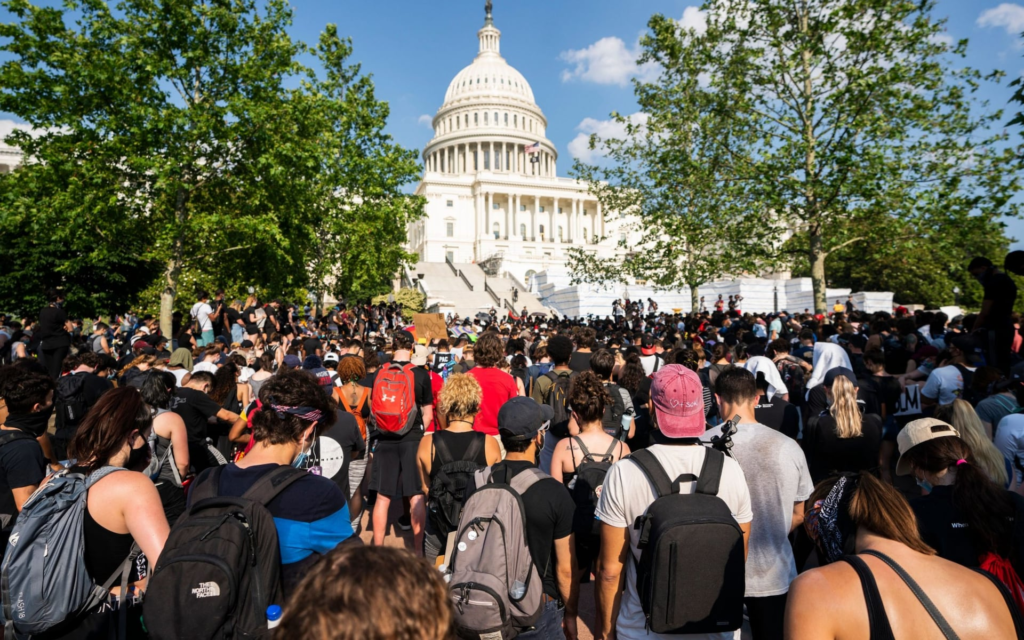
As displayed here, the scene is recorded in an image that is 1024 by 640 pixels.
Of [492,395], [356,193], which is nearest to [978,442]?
[492,395]

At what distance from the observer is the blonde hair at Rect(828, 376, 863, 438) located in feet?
16.3

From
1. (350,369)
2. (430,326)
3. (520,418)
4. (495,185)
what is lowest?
(520,418)

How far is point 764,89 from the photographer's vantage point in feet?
55.7

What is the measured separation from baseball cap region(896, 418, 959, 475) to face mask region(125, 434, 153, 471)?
414 centimetres

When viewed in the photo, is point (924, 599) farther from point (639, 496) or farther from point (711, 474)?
point (639, 496)

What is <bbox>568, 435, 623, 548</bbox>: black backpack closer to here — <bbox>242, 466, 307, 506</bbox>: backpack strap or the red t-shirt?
<bbox>242, 466, 307, 506</bbox>: backpack strap

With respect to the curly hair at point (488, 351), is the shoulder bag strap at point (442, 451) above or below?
below

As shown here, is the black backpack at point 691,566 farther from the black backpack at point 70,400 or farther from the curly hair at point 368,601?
the black backpack at point 70,400

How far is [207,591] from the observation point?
2.18m

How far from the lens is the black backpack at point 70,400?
20.7 feet

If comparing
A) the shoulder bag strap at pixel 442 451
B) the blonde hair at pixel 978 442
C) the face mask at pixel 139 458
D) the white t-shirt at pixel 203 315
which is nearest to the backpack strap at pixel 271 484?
the face mask at pixel 139 458

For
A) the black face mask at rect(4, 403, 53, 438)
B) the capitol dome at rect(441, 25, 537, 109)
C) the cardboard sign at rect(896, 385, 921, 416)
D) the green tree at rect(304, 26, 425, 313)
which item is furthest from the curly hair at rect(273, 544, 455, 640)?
the capitol dome at rect(441, 25, 537, 109)

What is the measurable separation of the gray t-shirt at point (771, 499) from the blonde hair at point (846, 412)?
1.59 m

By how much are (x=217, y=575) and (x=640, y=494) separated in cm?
188
